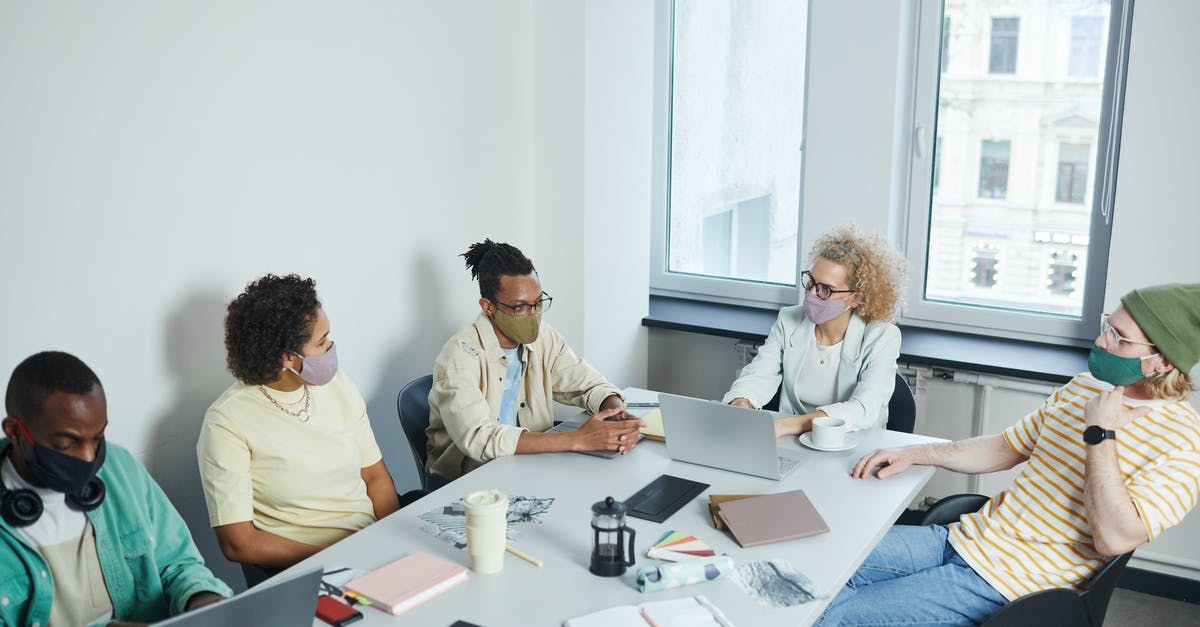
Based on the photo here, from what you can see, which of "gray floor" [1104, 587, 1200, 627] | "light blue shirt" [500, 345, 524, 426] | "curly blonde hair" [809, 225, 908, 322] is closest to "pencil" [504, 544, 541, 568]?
"light blue shirt" [500, 345, 524, 426]

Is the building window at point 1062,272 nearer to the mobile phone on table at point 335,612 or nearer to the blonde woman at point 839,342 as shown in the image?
the blonde woman at point 839,342

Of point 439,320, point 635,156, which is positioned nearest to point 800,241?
point 635,156

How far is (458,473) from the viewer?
107 inches

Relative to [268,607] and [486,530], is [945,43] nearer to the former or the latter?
[486,530]

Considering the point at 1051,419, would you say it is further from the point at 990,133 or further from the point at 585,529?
the point at 990,133

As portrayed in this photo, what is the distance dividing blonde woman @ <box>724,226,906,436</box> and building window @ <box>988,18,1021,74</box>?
3.37ft

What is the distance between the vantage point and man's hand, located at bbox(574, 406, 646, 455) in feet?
8.13

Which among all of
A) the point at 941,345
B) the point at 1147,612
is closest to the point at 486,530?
the point at 941,345

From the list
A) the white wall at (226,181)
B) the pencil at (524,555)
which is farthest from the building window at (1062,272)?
the pencil at (524,555)

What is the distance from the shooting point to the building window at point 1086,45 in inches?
132

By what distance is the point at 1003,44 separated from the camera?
349cm

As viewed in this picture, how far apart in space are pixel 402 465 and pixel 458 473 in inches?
26.1

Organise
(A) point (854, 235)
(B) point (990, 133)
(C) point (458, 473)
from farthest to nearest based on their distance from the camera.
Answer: (B) point (990, 133) < (A) point (854, 235) < (C) point (458, 473)

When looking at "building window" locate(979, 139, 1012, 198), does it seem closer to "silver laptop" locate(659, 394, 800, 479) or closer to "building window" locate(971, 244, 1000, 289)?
"building window" locate(971, 244, 1000, 289)
